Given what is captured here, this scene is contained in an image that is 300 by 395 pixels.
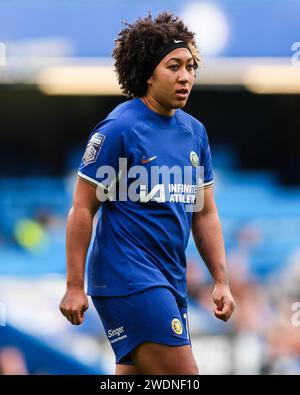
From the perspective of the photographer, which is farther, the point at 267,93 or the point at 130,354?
the point at 267,93

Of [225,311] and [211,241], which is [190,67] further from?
[225,311]

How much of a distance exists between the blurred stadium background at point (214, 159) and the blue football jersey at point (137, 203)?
18.4 ft

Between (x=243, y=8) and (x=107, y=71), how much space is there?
1521 mm

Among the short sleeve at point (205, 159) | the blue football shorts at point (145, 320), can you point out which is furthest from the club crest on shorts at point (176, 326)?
the short sleeve at point (205, 159)

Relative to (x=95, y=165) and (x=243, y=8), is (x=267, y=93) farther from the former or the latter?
(x=95, y=165)

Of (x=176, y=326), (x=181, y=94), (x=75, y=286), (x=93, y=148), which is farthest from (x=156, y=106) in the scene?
(x=176, y=326)

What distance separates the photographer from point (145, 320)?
4.79m

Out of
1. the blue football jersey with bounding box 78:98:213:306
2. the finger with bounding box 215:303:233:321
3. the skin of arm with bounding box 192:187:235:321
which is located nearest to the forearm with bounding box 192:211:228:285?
the skin of arm with bounding box 192:187:235:321

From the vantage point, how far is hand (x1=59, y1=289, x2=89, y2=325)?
15.8 feet

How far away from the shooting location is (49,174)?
10.9m

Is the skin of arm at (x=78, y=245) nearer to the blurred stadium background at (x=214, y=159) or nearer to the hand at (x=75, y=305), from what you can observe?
the hand at (x=75, y=305)

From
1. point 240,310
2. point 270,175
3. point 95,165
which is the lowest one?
point 95,165

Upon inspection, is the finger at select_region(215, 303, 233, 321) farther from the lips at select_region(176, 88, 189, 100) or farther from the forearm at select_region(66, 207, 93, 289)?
the lips at select_region(176, 88, 189, 100)

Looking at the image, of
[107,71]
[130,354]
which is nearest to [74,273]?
[130,354]
